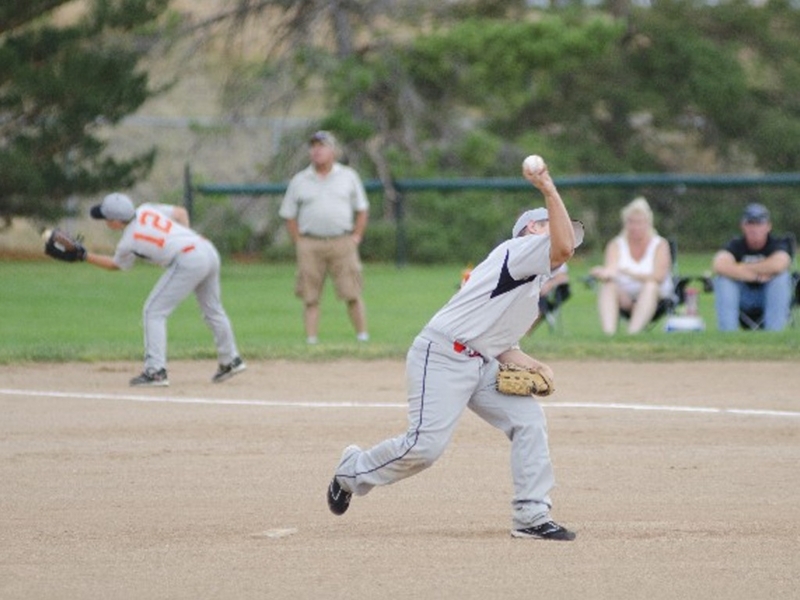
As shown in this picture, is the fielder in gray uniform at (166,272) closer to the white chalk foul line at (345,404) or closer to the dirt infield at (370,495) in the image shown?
the dirt infield at (370,495)

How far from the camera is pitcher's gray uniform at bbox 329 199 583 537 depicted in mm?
7730

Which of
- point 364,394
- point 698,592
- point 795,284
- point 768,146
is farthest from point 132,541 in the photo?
point 768,146

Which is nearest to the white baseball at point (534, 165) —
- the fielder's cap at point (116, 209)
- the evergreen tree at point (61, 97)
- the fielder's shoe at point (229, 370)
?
the fielder's cap at point (116, 209)

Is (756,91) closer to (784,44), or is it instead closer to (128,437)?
(784,44)

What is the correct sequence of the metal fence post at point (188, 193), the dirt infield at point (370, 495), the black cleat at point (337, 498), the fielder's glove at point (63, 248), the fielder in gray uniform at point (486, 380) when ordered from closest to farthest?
the dirt infield at point (370, 495), the fielder in gray uniform at point (486, 380), the black cleat at point (337, 498), the fielder's glove at point (63, 248), the metal fence post at point (188, 193)

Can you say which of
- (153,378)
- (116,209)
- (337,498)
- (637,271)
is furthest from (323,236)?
(337,498)

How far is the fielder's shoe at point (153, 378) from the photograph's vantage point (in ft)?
43.7

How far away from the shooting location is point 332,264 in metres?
16.6

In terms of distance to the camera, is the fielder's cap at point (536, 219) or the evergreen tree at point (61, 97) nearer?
the fielder's cap at point (536, 219)

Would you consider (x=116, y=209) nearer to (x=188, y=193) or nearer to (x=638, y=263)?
(x=638, y=263)

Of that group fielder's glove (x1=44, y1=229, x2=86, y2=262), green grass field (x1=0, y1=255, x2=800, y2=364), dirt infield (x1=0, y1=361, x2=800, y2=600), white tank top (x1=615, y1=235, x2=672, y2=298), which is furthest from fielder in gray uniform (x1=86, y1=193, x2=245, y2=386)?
white tank top (x1=615, y1=235, x2=672, y2=298)

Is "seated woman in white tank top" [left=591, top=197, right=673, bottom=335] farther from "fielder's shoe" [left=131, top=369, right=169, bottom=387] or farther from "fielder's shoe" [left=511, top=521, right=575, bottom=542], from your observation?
"fielder's shoe" [left=511, top=521, right=575, bottom=542]

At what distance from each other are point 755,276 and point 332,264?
3.91 m

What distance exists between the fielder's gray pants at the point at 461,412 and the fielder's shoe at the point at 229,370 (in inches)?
229
